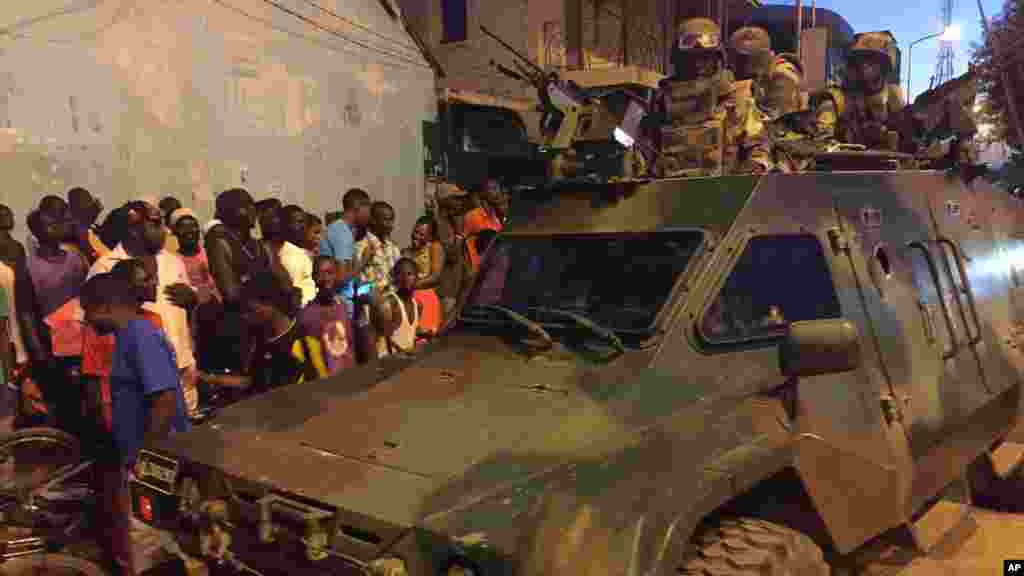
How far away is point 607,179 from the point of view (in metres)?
4.13

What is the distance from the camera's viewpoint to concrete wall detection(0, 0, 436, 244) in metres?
7.32

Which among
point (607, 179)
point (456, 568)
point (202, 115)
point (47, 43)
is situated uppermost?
point (47, 43)

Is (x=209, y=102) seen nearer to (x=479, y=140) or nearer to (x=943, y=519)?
(x=479, y=140)

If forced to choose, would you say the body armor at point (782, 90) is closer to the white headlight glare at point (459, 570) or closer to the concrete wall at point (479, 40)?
the white headlight glare at point (459, 570)

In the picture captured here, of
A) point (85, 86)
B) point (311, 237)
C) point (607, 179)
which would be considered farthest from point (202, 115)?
point (607, 179)

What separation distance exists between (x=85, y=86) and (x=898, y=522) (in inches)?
290

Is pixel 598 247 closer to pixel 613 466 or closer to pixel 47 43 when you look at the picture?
pixel 613 466

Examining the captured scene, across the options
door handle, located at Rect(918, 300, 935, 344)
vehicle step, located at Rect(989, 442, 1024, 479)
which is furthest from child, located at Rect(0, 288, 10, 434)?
vehicle step, located at Rect(989, 442, 1024, 479)

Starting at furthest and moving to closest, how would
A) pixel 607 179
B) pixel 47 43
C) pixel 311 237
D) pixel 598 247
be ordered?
1. pixel 47 43
2. pixel 311 237
3. pixel 607 179
4. pixel 598 247

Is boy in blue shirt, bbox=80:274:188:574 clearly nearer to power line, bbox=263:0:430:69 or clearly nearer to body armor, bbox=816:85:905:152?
body armor, bbox=816:85:905:152

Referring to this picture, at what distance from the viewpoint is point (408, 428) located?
9.85 ft

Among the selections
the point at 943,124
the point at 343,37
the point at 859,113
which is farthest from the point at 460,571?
the point at 343,37

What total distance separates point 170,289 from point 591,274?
290 cm

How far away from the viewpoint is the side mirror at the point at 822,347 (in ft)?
9.20
